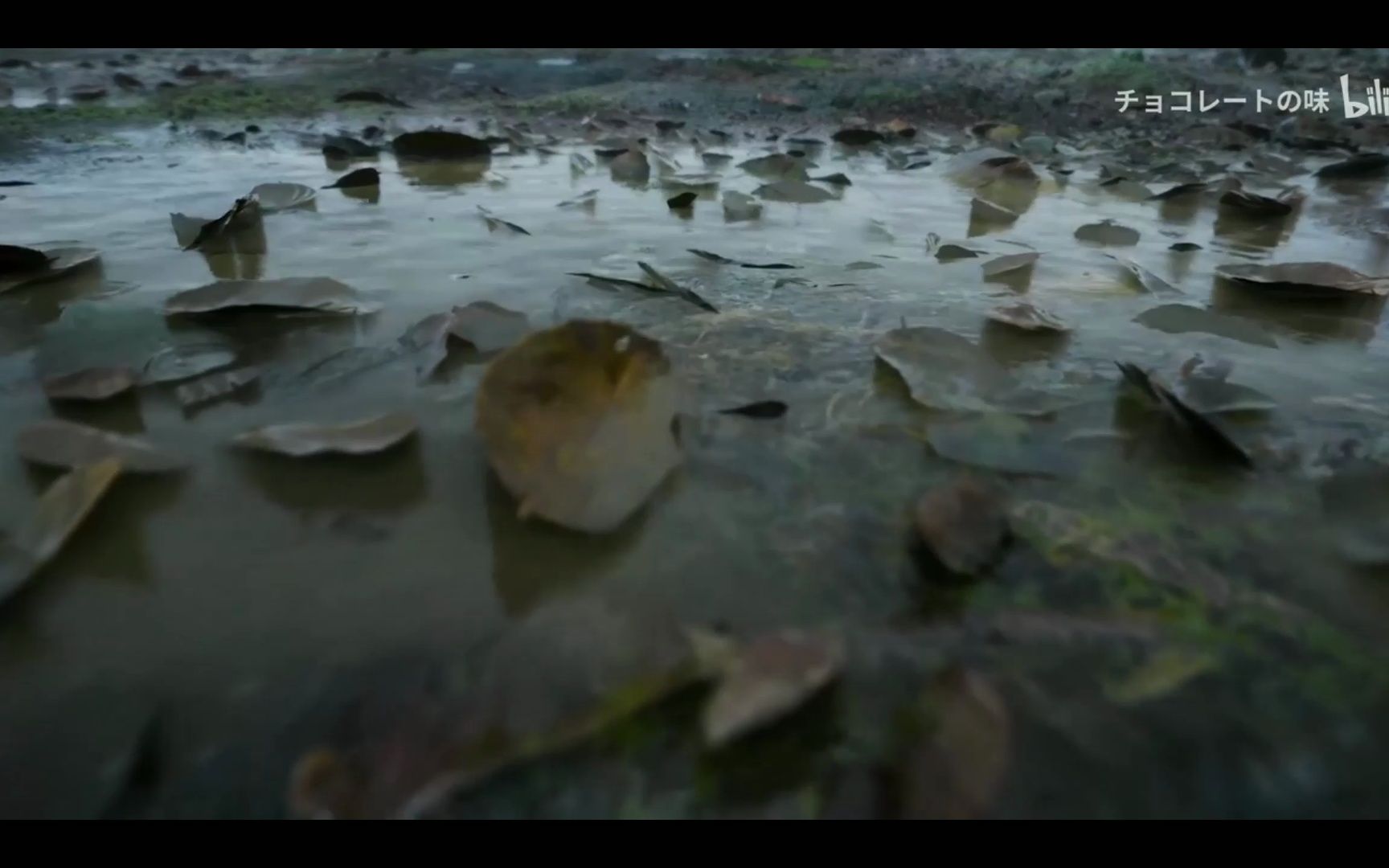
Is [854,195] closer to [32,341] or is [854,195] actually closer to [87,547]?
[32,341]

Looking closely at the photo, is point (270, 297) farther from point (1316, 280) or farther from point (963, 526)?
point (1316, 280)

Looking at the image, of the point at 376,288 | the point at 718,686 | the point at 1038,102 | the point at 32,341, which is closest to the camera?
the point at 718,686

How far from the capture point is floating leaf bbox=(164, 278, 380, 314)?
1.72 meters

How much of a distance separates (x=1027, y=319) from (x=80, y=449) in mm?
1754

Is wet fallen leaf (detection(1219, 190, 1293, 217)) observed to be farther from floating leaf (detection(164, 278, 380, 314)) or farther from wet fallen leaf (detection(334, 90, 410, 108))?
wet fallen leaf (detection(334, 90, 410, 108))

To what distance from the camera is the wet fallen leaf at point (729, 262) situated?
89.4 inches

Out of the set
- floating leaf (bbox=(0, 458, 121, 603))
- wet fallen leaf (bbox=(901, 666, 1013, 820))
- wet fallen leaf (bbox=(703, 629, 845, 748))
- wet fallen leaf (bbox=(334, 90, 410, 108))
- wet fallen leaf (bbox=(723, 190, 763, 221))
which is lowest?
wet fallen leaf (bbox=(901, 666, 1013, 820))

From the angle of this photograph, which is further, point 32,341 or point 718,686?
point 32,341

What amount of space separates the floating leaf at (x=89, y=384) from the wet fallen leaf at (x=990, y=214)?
8.73 feet

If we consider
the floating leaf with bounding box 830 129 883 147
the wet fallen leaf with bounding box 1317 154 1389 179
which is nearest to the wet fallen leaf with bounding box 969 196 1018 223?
the wet fallen leaf with bounding box 1317 154 1389 179

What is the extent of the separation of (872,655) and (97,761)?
2.50 feet

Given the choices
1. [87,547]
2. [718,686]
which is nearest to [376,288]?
[87,547]

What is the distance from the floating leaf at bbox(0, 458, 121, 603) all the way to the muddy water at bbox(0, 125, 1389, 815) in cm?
3
